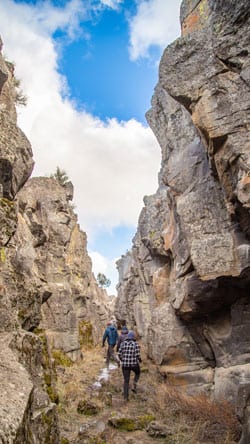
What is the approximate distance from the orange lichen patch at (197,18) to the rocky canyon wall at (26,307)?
7758 mm

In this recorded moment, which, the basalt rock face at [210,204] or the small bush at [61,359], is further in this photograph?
the small bush at [61,359]

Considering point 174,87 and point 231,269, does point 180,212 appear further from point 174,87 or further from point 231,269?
point 174,87

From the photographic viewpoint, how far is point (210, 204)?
13.4 m

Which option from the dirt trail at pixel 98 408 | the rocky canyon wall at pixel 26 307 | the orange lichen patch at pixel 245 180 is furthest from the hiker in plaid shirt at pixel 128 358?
the orange lichen patch at pixel 245 180

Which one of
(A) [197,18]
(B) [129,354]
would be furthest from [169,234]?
(A) [197,18]

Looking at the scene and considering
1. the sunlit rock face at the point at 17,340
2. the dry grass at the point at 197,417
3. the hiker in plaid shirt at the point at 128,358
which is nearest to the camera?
the sunlit rock face at the point at 17,340

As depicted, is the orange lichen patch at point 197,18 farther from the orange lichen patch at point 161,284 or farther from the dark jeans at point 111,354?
the dark jeans at point 111,354

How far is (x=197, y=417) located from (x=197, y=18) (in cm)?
1503

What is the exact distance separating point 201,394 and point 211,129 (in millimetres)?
9068

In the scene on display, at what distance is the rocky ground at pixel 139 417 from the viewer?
26.9 feet

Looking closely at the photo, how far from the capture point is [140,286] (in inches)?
1310

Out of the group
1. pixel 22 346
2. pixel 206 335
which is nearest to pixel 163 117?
pixel 206 335

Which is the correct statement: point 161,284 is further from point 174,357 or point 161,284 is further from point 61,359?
point 61,359

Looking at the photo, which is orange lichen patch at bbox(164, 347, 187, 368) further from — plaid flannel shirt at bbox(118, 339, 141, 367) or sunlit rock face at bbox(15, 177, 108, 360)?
sunlit rock face at bbox(15, 177, 108, 360)
